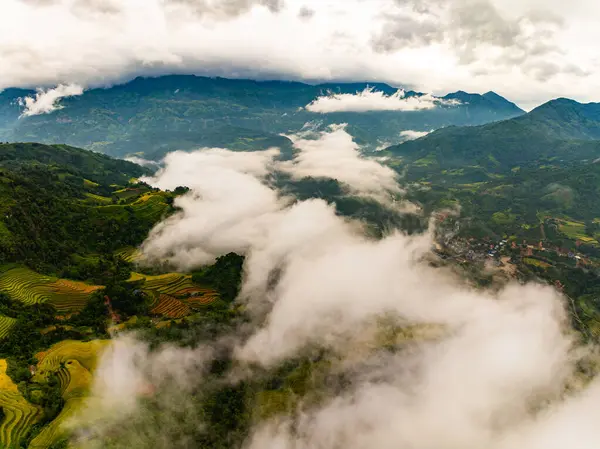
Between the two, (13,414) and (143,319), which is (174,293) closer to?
(143,319)

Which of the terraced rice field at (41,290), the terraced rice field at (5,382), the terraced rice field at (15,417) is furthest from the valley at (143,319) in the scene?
the terraced rice field at (41,290)

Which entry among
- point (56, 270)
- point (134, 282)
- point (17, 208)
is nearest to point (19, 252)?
point (56, 270)

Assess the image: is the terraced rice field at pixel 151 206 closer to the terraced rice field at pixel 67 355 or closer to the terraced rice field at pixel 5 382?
the terraced rice field at pixel 67 355

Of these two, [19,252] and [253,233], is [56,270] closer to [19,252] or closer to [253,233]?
[19,252]

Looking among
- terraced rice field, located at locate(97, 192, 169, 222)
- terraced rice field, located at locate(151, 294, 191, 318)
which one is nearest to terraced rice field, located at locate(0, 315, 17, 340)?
terraced rice field, located at locate(151, 294, 191, 318)

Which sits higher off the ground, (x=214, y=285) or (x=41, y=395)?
(x=41, y=395)

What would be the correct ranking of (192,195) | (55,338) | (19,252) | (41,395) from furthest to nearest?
(192,195) < (19,252) < (55,338) < (41,395)

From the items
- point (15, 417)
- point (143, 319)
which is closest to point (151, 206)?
point (143, 319)
